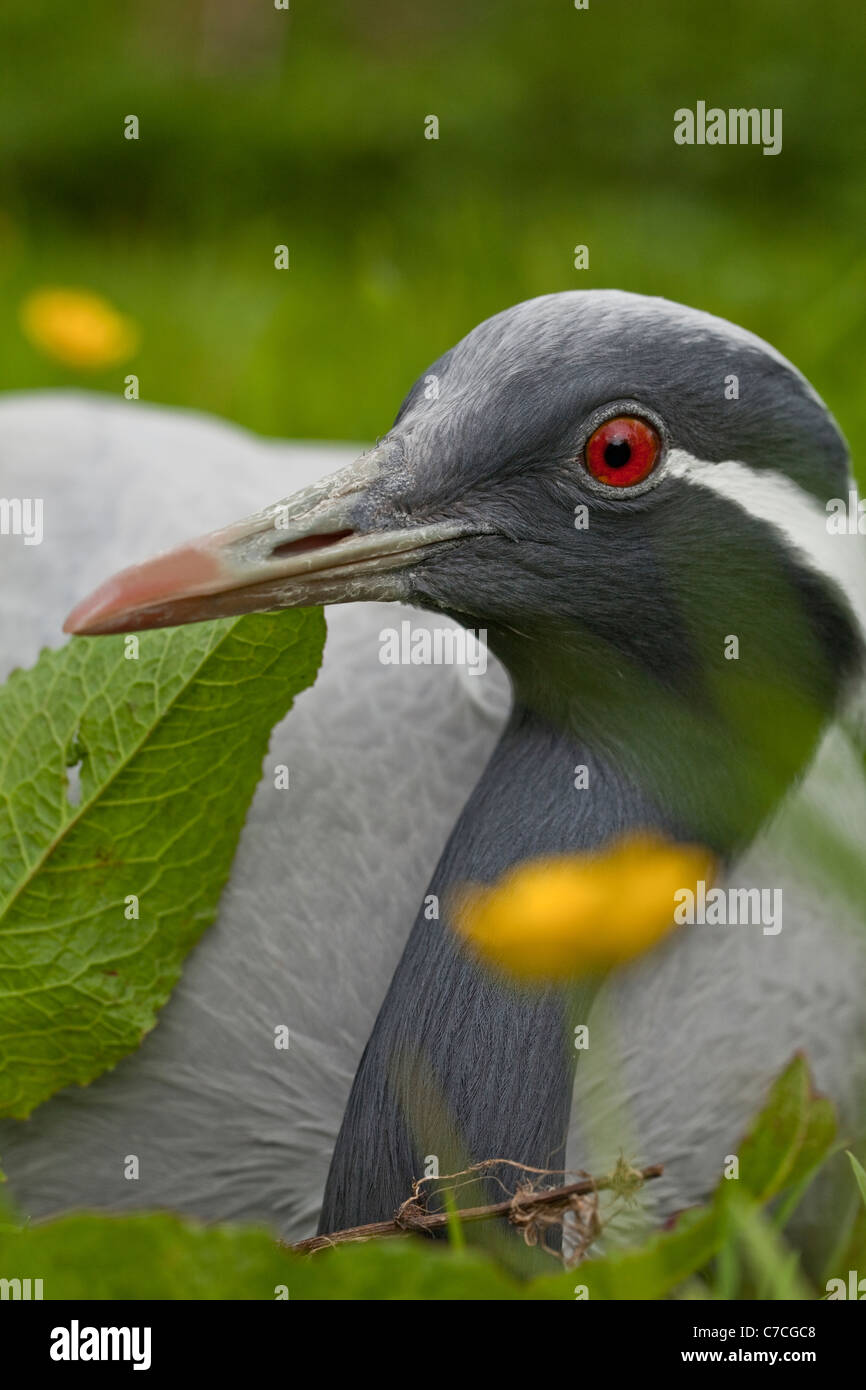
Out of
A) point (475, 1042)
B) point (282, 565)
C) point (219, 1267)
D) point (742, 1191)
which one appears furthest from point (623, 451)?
point (219, 1267)

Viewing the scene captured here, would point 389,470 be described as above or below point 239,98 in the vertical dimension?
below

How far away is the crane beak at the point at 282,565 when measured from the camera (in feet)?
7.75

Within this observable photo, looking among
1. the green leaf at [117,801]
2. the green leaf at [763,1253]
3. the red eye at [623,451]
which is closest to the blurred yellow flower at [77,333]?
the green leaf at [117,801]

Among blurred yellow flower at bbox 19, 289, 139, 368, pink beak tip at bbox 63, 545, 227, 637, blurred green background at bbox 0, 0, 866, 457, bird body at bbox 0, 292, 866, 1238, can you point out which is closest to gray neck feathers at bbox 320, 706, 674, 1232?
bird body at bbox 0, 292, 866, 1238

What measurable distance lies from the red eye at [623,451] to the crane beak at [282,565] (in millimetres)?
204

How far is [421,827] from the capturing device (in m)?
2.92

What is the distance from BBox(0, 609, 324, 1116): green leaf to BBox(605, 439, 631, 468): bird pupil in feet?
1.55

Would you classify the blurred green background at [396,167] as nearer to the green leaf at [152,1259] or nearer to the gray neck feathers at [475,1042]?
the gray neck feathers at [475,1042]

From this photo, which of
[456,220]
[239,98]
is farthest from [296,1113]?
[239,98]

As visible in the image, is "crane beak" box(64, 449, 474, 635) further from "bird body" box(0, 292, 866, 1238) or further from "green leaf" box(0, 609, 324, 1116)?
"green leaf" box(0, 609, 324, 1116)

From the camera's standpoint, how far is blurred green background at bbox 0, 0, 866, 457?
20.5 ft

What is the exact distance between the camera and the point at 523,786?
2.65 meters

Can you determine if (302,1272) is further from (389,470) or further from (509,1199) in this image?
(389,470)

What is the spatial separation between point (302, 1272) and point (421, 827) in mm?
932
